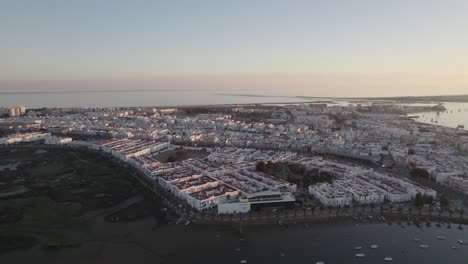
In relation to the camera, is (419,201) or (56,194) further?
(56,194)

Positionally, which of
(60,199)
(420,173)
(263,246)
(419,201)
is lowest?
(263,246)

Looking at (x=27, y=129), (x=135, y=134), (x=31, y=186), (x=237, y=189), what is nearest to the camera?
(x=237, y=189)

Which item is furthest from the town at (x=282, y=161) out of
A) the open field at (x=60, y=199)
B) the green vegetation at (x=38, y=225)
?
the green vegetation at (x=38, y=225)

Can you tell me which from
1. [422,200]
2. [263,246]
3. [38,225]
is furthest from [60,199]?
[422,200]

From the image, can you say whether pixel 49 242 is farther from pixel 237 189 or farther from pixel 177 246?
pixel 237 189

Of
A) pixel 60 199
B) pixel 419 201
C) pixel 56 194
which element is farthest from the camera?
pixel 56 194

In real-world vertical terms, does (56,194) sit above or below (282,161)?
below

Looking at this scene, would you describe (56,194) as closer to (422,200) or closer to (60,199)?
(60,199)

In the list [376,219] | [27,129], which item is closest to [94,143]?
[27,129]
